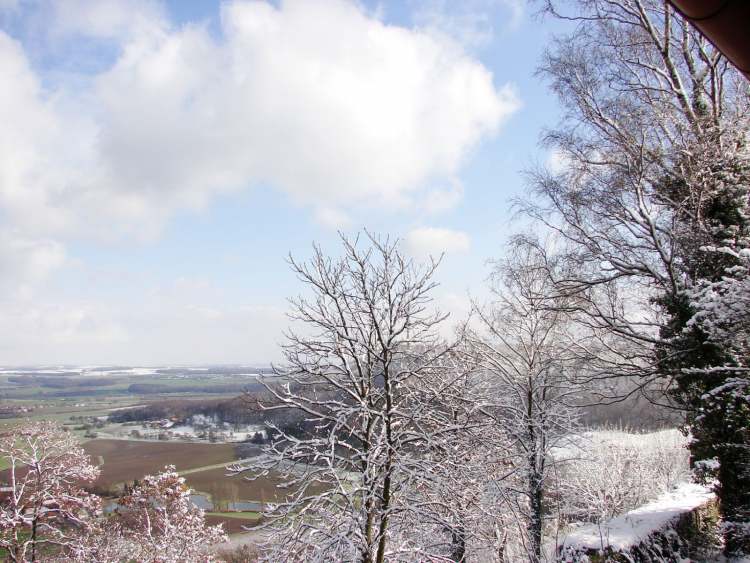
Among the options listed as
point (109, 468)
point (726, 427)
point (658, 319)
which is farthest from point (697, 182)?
point (109, 468)

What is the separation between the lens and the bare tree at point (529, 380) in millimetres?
10969

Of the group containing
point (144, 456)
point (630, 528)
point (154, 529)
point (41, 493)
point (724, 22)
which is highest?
point (724, 22)

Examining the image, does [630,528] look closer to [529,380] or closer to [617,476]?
[529,380]

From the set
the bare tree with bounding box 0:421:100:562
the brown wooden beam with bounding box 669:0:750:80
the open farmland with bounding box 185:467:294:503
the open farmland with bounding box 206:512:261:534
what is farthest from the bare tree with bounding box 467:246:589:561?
the open farmland with bounding box 185:467:294:503

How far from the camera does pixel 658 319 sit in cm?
796

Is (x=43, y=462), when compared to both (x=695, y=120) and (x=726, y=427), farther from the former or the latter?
(x=695, y=120)

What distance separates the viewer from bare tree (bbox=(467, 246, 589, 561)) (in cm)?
1097

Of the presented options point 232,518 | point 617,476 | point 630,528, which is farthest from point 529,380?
point 232,518

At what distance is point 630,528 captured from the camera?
26.2 ft

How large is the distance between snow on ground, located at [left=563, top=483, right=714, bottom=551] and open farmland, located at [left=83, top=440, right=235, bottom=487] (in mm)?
38094

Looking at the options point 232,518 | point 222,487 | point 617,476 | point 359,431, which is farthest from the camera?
point 222,487

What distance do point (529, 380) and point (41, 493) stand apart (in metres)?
14.6

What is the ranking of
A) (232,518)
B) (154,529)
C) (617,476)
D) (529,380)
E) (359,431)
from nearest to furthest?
(359,431)
(529,380)
(154,529)
(617,476)
(232,518)

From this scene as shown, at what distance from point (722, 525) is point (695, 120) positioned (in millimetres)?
6634
